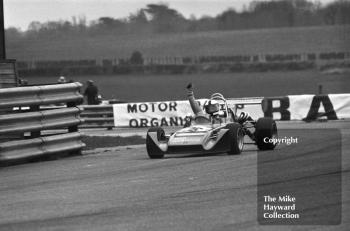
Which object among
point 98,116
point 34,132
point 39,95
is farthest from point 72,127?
point 98,116

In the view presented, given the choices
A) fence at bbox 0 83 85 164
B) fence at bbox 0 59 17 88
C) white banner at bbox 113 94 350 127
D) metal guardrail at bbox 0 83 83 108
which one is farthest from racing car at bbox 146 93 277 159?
white banner at bbox 113 94 350 127

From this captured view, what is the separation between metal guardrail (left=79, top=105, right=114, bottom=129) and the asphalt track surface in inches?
460

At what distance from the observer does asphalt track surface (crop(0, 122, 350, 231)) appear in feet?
28.2

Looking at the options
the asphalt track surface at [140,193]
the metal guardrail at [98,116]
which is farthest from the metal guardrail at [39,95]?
the metal guardrail at [98,116]

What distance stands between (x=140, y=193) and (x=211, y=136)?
4631 mm

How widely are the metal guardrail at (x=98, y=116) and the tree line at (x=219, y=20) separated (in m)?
14.2

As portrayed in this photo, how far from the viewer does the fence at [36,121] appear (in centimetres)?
1400

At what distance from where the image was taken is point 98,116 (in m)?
27.4

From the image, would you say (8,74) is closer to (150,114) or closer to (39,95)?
(39,95)

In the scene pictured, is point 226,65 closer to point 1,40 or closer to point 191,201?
point 1,40

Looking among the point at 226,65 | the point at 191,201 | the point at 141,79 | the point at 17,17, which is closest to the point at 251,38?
the point at 226,65

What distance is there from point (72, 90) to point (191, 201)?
6550 millimetres

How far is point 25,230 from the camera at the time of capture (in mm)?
8383

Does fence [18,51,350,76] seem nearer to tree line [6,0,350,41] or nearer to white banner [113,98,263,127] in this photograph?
tree line [6,0,350,41]
